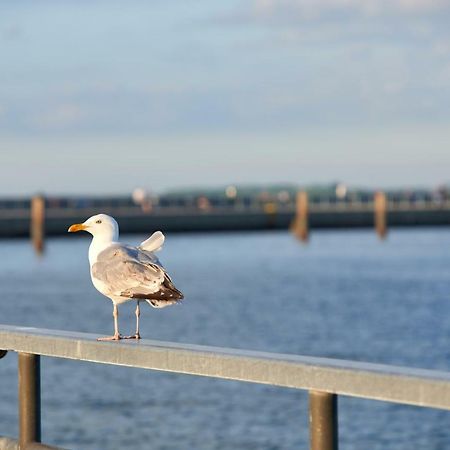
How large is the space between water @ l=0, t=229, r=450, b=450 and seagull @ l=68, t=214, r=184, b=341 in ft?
62.4

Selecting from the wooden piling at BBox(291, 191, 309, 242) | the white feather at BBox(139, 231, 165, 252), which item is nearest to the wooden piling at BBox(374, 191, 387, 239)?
the wooden piling at BBox(291, 191, 309, 242)

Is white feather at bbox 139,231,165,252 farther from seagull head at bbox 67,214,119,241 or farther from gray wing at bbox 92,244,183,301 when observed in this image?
seagull head at bbox 67,214,119,241

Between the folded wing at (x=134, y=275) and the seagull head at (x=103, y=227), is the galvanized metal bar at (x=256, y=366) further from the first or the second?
A: the seagull head at (x=103, y=227)

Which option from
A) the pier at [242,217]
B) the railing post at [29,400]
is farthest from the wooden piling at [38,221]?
the railing post at [29,400]

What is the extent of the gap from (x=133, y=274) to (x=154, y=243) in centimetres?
29

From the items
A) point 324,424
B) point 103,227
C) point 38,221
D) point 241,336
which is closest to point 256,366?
point 324,424

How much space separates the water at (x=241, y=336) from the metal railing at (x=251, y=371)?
19.9 meters

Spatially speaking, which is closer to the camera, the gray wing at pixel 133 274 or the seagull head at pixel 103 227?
the gray wing at pixel 133 274

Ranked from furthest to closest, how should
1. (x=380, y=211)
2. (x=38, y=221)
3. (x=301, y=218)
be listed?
(x=380, y=211) < (x=301, y=218) < (x=38, y=221)

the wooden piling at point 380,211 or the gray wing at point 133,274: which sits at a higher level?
the gray wing at point 133,274

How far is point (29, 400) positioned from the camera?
5090 mm

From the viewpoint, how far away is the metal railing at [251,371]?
3795mm

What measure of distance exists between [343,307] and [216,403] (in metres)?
34.9

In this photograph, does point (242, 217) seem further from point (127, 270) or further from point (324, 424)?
point (324, 424)
